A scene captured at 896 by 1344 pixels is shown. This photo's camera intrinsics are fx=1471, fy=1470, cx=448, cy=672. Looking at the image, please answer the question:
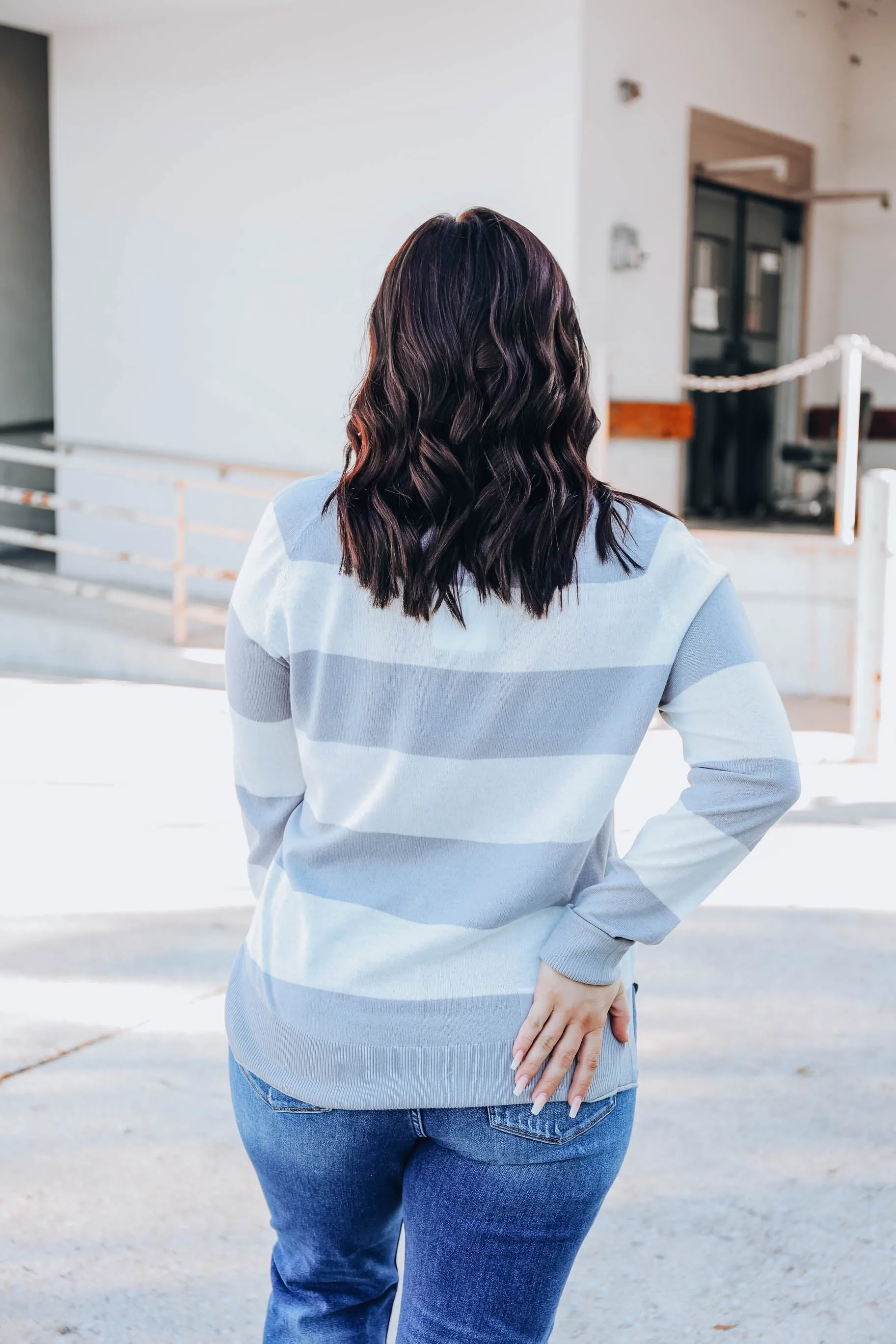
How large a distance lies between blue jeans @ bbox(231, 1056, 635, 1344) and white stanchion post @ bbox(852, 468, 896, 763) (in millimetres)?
4811

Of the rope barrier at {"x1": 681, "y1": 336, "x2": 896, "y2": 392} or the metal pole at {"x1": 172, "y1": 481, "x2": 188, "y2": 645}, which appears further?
the metal pole at {"x1": 172, "y1": 481, "x2": 188, "y2": 645}

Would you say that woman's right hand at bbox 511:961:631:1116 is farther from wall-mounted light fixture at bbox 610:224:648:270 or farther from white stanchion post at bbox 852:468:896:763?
wall-mounted light fixture at bbox 610:224:648:270

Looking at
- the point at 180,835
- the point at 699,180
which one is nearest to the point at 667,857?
the point at 180,835

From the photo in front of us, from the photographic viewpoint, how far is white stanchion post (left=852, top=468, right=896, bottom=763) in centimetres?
582

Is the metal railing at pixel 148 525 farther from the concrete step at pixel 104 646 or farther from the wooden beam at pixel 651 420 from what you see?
the wooden beam at pixel 651 420

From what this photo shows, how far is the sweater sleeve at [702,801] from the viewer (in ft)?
4.19

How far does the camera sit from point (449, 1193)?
128cm

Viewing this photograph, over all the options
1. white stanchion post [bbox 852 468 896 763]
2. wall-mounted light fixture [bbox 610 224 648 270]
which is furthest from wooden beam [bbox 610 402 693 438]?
white stanchion post [bbox 852 468 896 763]

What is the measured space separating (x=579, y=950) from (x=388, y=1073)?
0.19 m

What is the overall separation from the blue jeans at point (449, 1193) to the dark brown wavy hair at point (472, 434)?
0.45 meters

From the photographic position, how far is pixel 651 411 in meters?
8.97

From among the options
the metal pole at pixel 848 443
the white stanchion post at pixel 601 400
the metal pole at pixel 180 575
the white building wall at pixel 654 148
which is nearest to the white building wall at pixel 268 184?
the white building wall at pixel 654 148

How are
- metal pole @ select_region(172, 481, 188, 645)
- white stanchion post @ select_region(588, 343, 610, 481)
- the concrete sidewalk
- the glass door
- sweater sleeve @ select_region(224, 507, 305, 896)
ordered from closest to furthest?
sweater sleeve @ select_region(224, 507, 305, 896)
the concrete sidewalk
metal pole @ select_region(172, 481, 188, 645)
white stanchion post @ select_region(588, 343, 610, 481)
the glass door

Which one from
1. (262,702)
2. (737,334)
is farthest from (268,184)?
(262,702)
